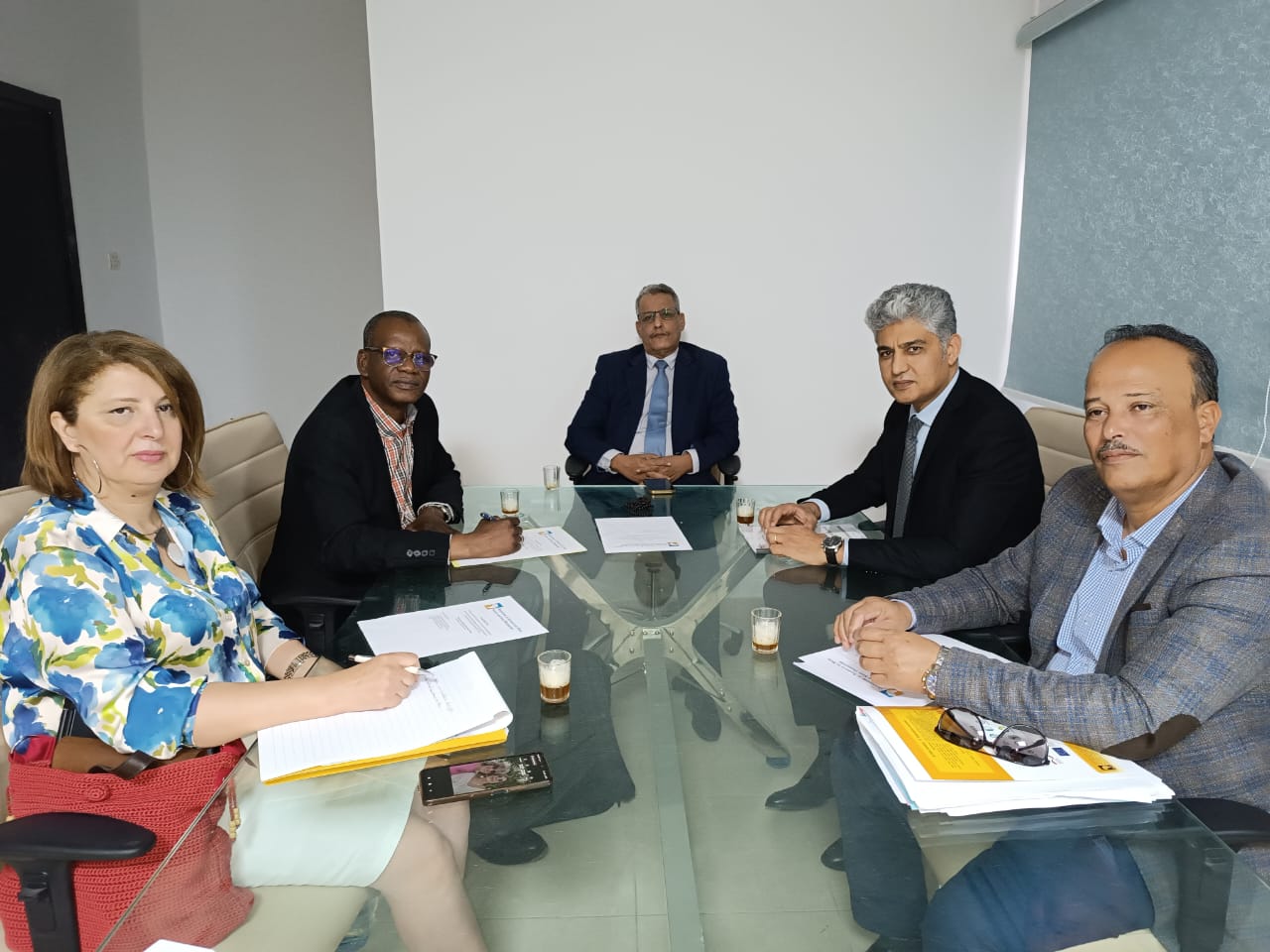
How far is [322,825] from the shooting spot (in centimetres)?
114

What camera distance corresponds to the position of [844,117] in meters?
4.16

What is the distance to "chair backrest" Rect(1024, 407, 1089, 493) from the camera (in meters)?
2.54

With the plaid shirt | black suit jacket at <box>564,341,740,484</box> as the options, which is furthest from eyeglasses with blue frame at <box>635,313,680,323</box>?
the plaid shirt

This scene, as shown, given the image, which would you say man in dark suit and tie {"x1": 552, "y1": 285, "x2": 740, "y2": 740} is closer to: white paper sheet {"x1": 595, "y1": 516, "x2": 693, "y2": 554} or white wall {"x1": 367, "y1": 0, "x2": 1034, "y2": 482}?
white wall {"x1": 367, "y1": 0, "x2": 1034, "y2": 482}

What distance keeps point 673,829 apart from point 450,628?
725 millimetres

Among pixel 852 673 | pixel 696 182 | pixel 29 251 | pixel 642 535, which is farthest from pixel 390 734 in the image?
pixel 29 251

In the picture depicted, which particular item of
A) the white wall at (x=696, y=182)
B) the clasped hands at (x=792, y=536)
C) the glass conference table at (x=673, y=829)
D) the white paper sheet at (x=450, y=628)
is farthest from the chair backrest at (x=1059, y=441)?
the white wall at (x=696, y=182)

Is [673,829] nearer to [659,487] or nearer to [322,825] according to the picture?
[322,825]

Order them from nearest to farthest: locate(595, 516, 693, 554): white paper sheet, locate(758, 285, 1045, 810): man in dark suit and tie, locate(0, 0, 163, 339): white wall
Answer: locate(758, 285, 1045, 810): man in dark suit and tie < locate(595, 516, 693, 554): white paper sheet < locate(0, 0, 163, 339): white wall

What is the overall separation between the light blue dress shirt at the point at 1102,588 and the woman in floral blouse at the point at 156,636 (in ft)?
3.50

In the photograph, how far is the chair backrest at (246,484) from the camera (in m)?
2.28

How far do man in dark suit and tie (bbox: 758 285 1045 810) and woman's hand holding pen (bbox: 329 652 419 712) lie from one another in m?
0.80

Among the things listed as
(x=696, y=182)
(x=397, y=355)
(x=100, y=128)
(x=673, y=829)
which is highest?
(x=100, y=128)

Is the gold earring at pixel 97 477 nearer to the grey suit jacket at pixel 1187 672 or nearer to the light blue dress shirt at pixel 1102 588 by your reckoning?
the grey suit jacket at pixel 1187 672
